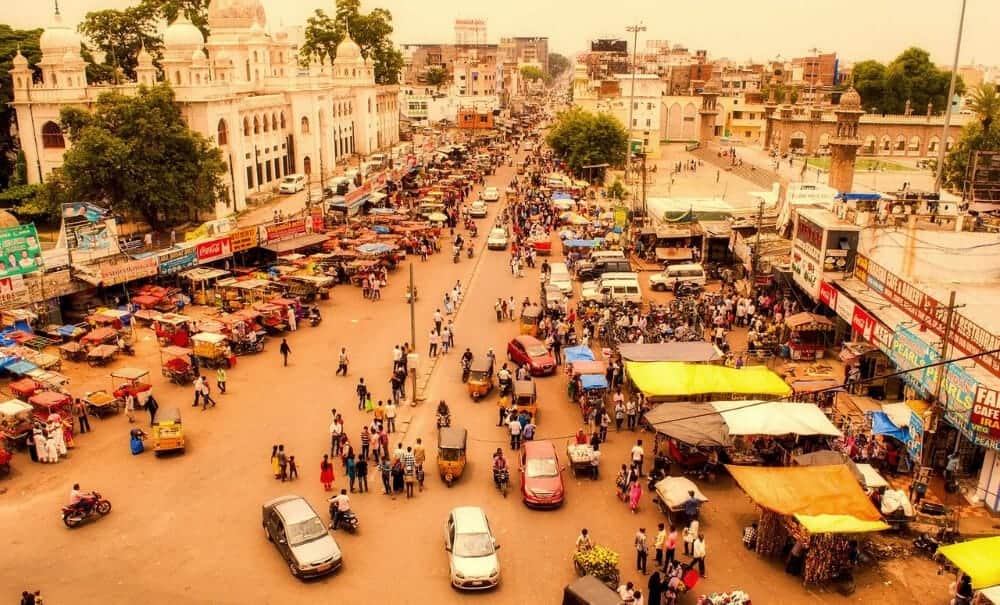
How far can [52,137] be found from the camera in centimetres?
4353

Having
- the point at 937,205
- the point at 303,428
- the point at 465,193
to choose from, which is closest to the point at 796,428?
the point at 303,428

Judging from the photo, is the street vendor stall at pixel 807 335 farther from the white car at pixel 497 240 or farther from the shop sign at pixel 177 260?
the shop sign at pixel 177 260

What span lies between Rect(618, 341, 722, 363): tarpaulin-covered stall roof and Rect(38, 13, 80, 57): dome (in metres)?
37.7

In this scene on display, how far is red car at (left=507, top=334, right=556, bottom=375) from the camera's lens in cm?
2433

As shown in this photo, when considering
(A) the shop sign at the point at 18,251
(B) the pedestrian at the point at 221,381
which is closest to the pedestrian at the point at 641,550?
(B) the pedestrian at the point at 221,381

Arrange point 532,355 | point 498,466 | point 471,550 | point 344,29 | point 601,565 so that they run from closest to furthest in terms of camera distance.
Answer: point 601,565 < point 471,550 < point 498,466 < point 532,355 < point 344,29

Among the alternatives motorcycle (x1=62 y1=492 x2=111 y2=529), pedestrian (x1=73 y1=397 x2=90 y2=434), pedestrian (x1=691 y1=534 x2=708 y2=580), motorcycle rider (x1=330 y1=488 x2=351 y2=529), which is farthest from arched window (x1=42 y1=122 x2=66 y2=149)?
pedestrian (x1=691 y1=534 x2=708 y2=580)

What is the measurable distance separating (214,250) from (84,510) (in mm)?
18569

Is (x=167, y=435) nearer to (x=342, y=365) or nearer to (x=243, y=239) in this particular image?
(x=342, y=365)

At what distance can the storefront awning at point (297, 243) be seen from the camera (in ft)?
117

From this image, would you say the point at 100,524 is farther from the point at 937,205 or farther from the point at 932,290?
the point at 937,205

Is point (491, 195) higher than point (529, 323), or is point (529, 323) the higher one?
point (491, 195)

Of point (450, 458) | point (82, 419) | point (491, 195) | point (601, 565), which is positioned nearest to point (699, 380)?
point (450, 458)

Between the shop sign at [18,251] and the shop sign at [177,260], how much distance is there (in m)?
4.60
